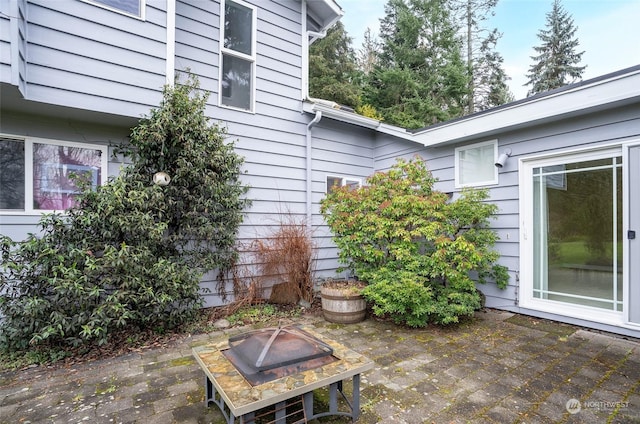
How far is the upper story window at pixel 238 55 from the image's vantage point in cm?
463

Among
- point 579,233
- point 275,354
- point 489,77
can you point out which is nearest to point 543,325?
point 579,233

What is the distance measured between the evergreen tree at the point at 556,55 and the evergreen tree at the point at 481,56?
8.35 ft

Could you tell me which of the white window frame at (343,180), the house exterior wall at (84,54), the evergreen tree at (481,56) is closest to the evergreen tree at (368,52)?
the evergreen tree at (481,56)

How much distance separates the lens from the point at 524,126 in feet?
13.6

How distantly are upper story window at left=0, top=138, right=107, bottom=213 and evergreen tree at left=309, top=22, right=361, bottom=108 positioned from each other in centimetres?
877

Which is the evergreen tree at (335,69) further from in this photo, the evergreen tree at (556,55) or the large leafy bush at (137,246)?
the evergreen tree at (556,55)

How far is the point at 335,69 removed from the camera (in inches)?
484

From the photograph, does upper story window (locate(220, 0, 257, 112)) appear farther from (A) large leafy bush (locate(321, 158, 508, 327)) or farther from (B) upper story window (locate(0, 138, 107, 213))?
(A) large leafy bush (locate(321, 158, 508, 327))

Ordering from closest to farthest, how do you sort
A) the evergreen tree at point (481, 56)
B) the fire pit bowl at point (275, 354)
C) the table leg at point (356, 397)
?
the fire pit bowl at point (275, 354) < the table leg at point (356, 397) < the evergreen tree at point (481, 56)

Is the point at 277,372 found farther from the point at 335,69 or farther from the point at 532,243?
the point at 335,69

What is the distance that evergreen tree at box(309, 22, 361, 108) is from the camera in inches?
441

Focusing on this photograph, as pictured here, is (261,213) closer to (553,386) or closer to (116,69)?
(116,69)

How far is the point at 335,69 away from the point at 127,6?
386 inches

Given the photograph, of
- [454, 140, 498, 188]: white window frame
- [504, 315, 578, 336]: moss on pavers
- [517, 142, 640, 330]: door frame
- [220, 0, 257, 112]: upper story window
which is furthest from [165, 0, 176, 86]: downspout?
[504, 315, 578, 336]: moss on pavers
